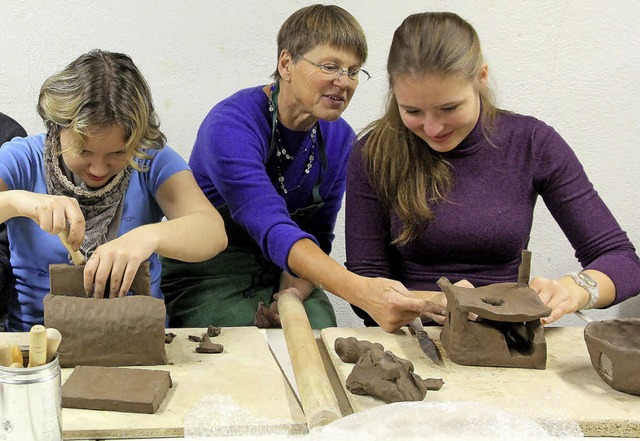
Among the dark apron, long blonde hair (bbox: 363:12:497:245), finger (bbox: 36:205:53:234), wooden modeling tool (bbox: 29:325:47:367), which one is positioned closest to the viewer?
wooden modeling tool (bbox: 29:325:47:367)

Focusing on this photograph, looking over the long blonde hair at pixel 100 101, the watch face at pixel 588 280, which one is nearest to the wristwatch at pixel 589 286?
the watch face at pixel 588 280

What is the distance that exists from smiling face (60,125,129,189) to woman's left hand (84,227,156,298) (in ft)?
0.82

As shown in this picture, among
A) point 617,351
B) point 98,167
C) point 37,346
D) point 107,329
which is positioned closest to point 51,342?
point 37,346

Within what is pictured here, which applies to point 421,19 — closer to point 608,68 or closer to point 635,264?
point 635,264

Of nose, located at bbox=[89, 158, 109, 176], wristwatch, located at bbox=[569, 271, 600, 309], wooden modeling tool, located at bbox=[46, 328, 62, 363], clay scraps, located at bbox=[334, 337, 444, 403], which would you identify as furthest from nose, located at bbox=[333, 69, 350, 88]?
wooden modeling tool, located at bbox=[46, 328, 62, 363]

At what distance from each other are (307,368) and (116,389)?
0.37 meters

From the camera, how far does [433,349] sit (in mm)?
1642

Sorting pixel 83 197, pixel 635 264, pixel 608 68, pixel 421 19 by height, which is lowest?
pixel 635 264

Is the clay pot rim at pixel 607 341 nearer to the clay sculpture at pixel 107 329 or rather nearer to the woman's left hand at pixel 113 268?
the clay sculpture at pixel 107 329

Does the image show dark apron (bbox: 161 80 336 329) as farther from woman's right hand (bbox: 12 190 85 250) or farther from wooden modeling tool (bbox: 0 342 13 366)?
wooden modeling tool (bbox: 0 342 13 366)

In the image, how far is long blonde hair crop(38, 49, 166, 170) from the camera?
70.1 inches

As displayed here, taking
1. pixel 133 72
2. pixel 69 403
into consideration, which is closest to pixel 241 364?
pixel 69 403

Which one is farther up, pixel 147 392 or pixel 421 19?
pixel 421 19

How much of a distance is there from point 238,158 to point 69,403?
1.01m
